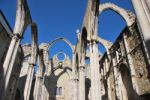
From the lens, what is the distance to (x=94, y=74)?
30.7 ft

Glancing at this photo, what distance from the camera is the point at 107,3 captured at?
1401cm

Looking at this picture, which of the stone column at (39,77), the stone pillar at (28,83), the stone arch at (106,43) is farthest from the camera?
the stone arch at (106,43)

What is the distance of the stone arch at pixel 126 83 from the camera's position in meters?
12.8

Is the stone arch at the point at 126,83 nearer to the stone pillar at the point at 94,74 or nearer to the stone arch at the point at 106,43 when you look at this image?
the stone arch at the point at 106,43

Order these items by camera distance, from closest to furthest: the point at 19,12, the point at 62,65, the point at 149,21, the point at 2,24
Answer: the point at 149,21
the point at 19,12
the point at 2,24
the point at 62,65

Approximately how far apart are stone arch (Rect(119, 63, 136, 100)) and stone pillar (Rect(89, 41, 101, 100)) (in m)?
4.33

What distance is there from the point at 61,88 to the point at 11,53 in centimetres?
1191

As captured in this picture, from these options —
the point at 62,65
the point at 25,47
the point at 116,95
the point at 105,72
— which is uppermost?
the point at 25,47

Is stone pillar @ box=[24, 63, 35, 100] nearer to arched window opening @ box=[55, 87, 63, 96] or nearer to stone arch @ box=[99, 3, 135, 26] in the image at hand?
arched window opening @ box=[55, 87, 63, 96]

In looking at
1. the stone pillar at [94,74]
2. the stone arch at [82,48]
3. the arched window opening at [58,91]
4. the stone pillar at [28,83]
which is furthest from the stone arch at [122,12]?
the arched window opening at [58,91]

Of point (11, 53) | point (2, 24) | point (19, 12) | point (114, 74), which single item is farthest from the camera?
point (114, 74)

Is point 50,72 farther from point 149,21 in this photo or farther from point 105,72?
point 149,21

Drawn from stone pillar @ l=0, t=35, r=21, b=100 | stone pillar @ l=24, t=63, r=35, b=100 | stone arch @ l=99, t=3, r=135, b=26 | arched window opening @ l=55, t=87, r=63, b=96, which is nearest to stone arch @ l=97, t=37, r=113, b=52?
stone arch @ l=99, t=3, r=135, b=26

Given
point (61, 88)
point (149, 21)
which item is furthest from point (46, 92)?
point (149, 21)
